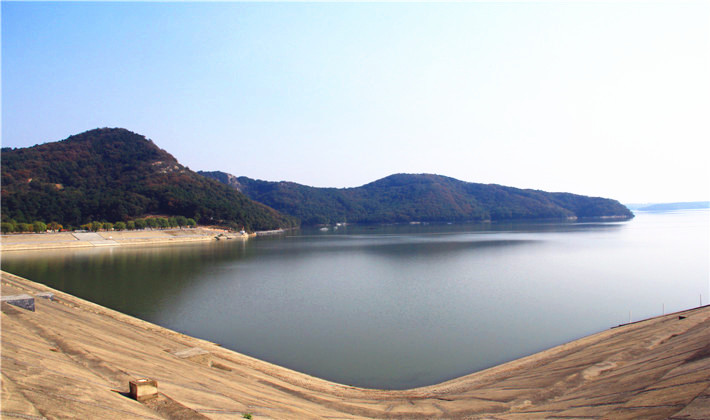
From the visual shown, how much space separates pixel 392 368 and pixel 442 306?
29.6 feet

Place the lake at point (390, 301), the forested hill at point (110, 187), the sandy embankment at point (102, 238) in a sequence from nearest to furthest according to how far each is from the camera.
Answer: the lake at point (390, 301), the sandy embankment at point (102, 238), the forested hill at point (110, 187)

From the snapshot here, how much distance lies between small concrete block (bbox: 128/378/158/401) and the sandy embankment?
6044 cm

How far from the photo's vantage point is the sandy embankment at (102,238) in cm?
5490

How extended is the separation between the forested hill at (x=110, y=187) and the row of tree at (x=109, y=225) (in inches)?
233

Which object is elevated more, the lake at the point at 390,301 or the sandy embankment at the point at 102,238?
the sandy embankment at the point at 102,238

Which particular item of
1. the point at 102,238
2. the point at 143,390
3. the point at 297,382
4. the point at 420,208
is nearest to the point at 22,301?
the point at 297,382

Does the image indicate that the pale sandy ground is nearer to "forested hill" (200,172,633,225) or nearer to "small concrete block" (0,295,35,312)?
Answer: "small concrete block" (0,295,35,312)

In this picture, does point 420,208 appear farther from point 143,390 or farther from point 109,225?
point 143,390

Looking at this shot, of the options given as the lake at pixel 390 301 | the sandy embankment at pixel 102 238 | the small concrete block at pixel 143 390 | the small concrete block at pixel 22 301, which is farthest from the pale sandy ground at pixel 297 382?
the sandy embankment at pixel 102 238

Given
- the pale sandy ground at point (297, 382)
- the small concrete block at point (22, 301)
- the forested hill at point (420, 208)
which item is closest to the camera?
the pale sandy ground at point (297, 382)

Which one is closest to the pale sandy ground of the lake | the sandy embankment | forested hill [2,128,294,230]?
the lake

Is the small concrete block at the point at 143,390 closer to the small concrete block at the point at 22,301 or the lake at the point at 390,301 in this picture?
the lake at the point at 390,301

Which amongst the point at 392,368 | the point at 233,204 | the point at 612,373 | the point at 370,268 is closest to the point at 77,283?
the point at 370,268

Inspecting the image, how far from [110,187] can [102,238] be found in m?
42.3
